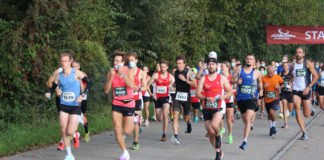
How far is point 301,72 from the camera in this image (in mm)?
11852

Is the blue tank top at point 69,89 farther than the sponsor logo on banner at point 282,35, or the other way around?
Answer: the sponsor logo on banner at point 282,35

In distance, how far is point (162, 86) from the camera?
1195 centimetres

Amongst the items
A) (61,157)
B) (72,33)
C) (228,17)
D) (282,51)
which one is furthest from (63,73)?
(282,51)

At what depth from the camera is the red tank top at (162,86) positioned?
11.9 metres

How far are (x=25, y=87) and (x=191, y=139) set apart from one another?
4285 mm

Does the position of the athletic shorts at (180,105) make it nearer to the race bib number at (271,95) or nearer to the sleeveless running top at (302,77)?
the race bib number at (271,95)

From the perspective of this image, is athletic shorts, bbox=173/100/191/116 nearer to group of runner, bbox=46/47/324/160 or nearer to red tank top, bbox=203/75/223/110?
group of runner, bbox=46/47/324/160

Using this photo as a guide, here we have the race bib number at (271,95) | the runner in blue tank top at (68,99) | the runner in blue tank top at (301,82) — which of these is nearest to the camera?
the runner in blue tank top at (68,99)

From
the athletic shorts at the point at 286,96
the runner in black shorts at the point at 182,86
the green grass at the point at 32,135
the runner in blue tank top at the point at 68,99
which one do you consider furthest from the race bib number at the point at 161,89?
the athletic shorts at the point at 286,96

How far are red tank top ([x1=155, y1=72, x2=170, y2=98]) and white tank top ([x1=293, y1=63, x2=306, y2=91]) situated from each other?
288 centimetres

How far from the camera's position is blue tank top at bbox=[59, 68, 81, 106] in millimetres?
8852

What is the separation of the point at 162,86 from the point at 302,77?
3.16 metres

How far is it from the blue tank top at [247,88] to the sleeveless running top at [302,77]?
1.41 meters

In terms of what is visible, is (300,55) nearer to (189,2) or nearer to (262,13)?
(189,2)
